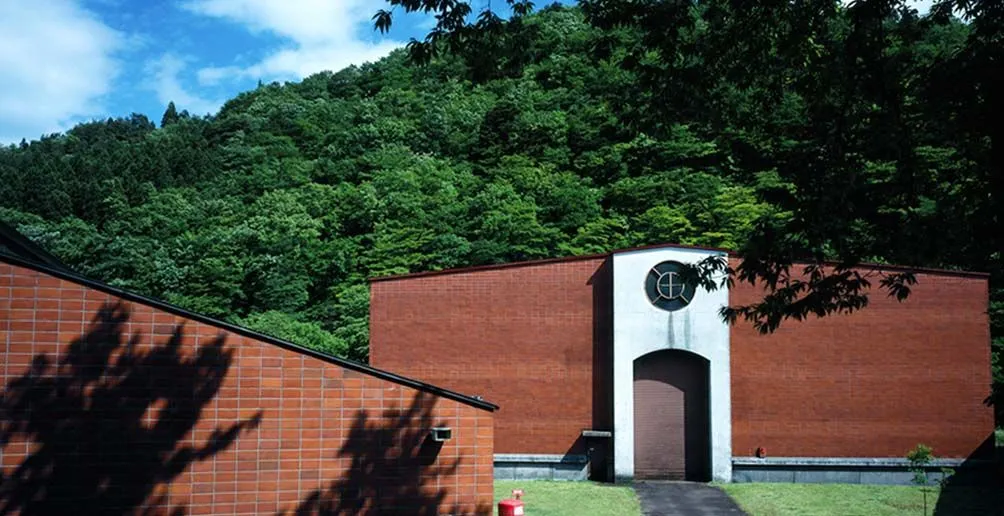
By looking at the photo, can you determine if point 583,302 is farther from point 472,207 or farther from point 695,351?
point 472,207

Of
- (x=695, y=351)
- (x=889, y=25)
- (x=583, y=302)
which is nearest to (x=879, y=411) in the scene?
(x=695, y=351)

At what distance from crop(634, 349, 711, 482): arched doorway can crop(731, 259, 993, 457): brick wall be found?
0.90 m

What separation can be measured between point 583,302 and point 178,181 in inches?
1911

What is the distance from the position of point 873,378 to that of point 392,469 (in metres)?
17.2

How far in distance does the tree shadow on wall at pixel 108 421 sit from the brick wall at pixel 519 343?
14.5 meters

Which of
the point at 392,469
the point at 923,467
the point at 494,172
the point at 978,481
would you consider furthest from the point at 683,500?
the point at 494,172

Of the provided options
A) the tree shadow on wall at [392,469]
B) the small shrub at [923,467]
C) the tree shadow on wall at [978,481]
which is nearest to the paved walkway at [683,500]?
the small shrub at [923,467]

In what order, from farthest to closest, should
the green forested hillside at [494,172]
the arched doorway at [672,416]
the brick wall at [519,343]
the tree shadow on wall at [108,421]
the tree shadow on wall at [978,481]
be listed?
the brick wall at [519,343] < the arched doorway at [672,416] < the tree shadow on wall at [978,481] < the green forested hillside at [494,172] < the tree shadow on wall at [108,421]

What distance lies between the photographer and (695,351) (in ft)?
73.5

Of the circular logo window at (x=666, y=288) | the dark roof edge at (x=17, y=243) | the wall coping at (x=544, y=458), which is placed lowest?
the wall coping at (x=544, y=458)

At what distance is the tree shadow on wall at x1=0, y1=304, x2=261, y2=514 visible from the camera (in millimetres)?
7984

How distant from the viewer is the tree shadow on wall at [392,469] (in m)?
9.16

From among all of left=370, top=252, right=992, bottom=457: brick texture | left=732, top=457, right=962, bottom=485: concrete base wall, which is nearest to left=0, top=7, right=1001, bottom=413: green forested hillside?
left=370, top=252, right=992, bottom=457: brick texture

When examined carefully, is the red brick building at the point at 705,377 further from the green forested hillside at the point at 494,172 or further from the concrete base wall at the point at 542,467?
the green forested hillside at the point at 494,172
